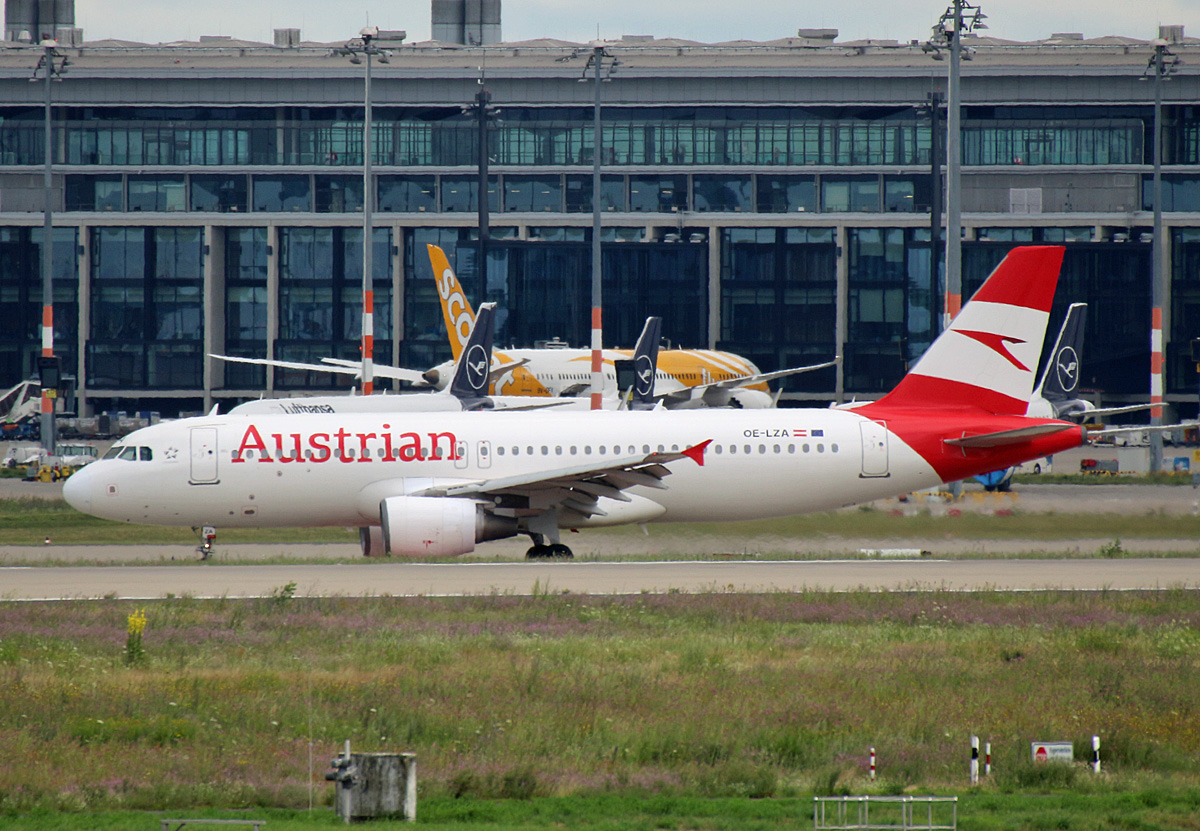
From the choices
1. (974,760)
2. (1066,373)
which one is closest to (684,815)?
(974,760)

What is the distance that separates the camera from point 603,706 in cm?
1582

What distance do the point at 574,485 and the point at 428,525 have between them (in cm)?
327

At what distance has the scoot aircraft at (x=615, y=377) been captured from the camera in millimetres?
80812

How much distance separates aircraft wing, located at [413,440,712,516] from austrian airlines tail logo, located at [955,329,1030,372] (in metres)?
7.05

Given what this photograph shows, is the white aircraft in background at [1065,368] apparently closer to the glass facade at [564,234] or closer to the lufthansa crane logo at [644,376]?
the lufthansa crane logo at [644,376]

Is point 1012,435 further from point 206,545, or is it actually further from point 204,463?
point 206,545

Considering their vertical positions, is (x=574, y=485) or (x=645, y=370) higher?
(x=645, y=370)

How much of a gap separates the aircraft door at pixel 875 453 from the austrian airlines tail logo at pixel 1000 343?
122 inches

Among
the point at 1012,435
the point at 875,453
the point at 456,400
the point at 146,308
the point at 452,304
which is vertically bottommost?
the point at 875,453

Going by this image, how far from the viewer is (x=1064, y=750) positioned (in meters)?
13.9

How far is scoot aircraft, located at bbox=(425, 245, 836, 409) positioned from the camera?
265 ft

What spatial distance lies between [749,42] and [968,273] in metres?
29.9

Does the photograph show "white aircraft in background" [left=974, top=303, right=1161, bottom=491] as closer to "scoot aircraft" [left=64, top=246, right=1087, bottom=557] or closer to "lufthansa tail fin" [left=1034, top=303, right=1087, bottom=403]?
"lufthansa tail fin" [left=1034, top=303, right=1087, bottom=403]

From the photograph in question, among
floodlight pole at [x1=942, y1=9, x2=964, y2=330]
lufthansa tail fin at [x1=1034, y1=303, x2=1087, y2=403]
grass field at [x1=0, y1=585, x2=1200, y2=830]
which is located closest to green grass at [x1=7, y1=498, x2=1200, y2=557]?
floodlight pole at [x1=942, y1=9, x2=964, y2=330]
